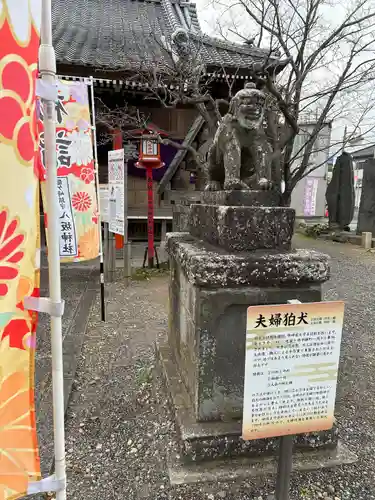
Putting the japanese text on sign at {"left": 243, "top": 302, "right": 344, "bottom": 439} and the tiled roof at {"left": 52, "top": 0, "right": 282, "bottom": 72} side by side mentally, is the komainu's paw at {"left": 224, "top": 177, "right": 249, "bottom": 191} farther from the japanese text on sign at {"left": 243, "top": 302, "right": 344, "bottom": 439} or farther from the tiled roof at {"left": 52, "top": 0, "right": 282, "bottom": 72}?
the tiled roof at {"left": 52, "top": 0, "right": 282, "bottom": 72}

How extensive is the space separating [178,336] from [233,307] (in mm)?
923

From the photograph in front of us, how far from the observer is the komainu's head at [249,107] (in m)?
2.22

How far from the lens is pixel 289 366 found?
147 centimetres

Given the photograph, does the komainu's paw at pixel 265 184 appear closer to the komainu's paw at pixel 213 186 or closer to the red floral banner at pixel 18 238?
the komainu's paw at pixel 213 186

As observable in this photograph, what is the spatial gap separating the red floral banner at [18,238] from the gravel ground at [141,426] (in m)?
0.88

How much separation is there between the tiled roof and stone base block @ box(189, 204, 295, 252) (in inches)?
246

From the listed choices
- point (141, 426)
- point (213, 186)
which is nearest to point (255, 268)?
point (213, 186)

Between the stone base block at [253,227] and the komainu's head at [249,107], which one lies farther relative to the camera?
the komainu's head at [249,107]

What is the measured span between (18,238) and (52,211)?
0.48ft

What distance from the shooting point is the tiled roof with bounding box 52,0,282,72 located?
25.5ft

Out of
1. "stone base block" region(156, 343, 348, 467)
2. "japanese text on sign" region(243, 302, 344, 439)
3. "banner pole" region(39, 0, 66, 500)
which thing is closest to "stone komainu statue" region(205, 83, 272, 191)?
"japanese text on sign" region(243, 302, 344, 439)

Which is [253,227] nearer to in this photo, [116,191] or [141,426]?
[141,426]

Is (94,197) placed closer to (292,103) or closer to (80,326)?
(80,326)

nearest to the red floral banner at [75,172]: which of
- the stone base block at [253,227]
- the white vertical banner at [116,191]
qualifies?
the white vertical banner at [116,191]
